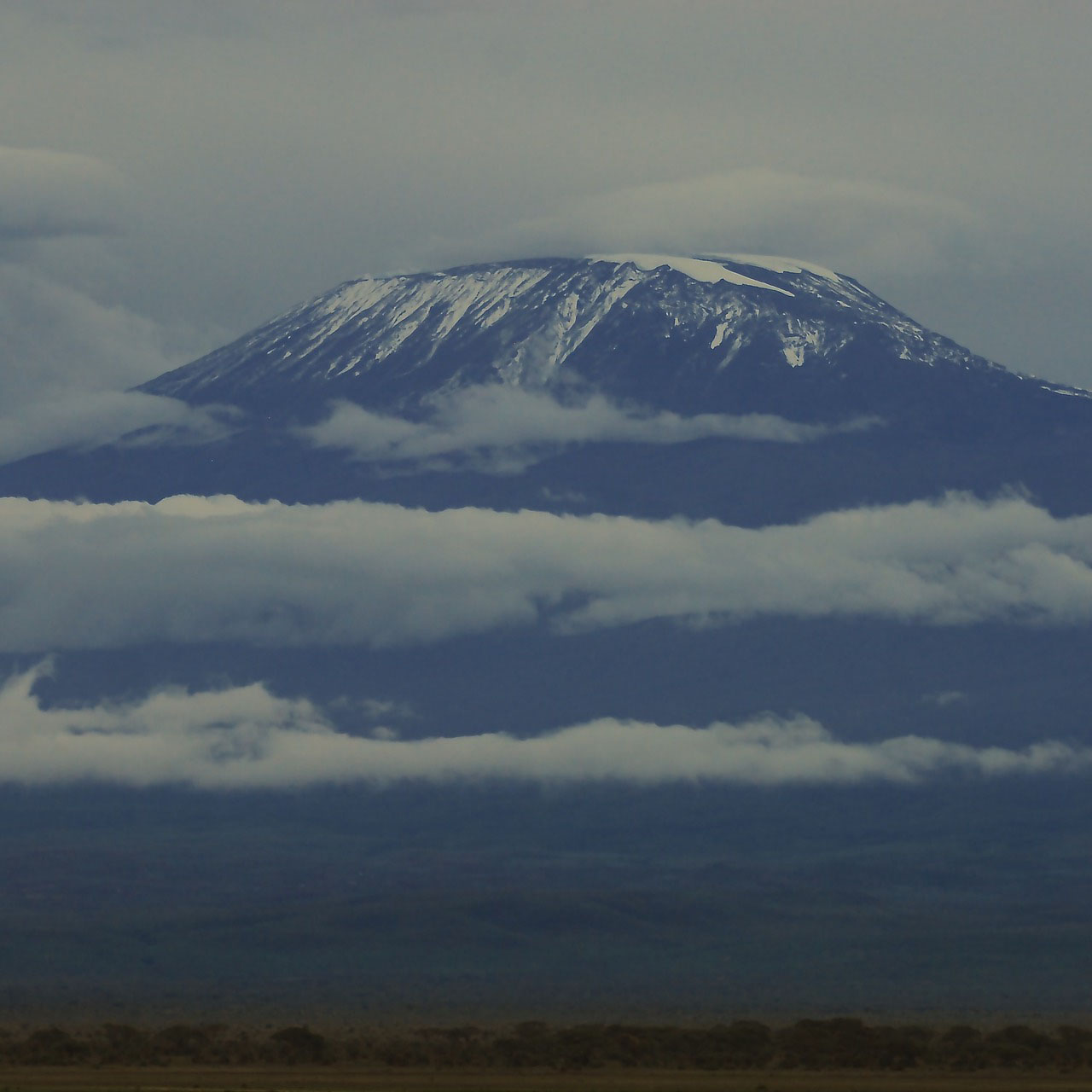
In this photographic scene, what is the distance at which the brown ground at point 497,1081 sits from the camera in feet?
255

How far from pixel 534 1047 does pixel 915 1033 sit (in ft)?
55.2

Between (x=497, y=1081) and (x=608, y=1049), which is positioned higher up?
(x=608, y=1049)

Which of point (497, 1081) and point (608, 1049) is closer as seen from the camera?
point (497, 1081)

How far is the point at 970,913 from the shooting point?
193m

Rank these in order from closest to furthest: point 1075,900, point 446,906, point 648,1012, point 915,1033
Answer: point 915,1033, point 648,1012, point 446,906, point 1075,900

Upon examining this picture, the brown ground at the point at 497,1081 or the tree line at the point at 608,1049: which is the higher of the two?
the tree line at the point at 608,1049

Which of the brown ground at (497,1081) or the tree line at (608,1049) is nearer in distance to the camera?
the brown ground at (497,1081)

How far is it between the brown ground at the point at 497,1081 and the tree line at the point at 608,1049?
5.97 ft

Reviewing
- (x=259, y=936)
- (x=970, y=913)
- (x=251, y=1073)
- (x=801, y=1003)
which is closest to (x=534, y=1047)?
(x=251, y=1073)

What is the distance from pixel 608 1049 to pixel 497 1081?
29.5 feet

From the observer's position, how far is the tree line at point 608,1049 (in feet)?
288

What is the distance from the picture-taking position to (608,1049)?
8888 cm

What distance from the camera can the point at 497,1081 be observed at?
8075 centimetres

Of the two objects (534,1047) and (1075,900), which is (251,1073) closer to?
(534,1047)
